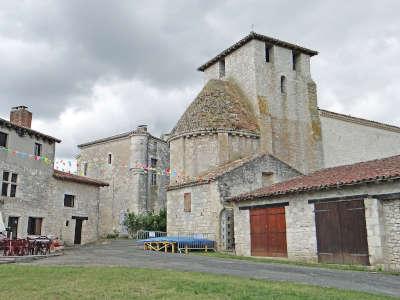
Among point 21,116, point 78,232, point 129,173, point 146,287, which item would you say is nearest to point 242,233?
point 146,287

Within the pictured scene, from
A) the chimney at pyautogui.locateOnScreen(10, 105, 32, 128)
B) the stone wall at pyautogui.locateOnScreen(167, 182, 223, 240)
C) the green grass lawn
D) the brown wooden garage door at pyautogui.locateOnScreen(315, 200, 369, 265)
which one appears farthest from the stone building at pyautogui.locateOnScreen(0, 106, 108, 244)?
the brown wooden garage door at pyautogui.locateOnScreen(315, 200, 369, 265)

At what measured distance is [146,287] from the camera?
7.95 metres

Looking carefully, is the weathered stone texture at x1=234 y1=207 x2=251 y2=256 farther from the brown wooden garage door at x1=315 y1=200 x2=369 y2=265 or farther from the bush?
the bush

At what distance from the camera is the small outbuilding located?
1337 cm

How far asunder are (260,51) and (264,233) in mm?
15164

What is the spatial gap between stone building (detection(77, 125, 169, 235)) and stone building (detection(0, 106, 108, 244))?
25.8 feet

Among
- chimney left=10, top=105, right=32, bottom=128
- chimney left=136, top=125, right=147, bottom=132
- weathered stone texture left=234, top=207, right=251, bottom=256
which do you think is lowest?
weathered stone texture left=234, top=207, right=251, bottom=256

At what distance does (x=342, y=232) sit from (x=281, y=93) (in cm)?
1614

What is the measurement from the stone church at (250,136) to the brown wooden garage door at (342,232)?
5.88 metres

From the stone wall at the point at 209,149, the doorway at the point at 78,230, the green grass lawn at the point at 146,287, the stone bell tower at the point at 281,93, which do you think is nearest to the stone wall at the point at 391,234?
the green grass lawn at the point at 146,287

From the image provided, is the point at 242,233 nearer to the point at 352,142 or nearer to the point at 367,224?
the point at 367,224

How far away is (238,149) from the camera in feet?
83.8

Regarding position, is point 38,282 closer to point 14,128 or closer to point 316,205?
point 316,205

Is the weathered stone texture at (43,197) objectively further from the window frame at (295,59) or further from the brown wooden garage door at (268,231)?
the window frame at (295,59)
